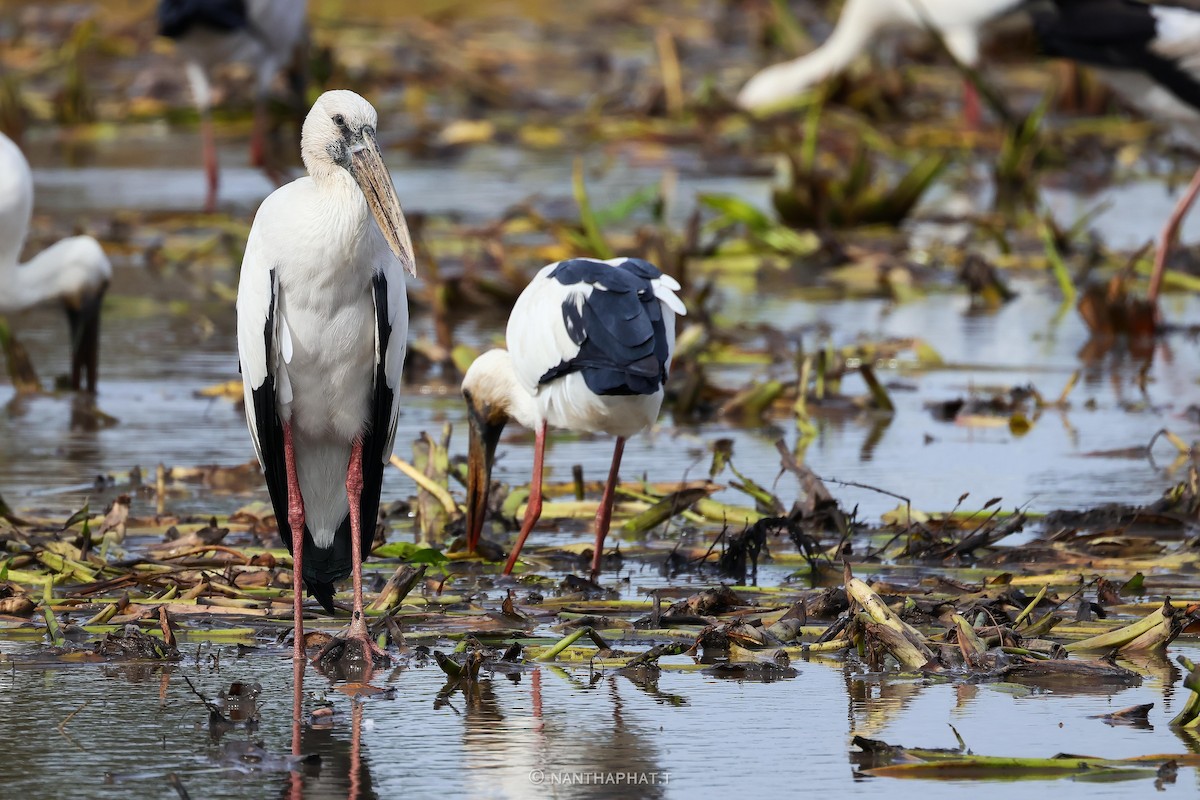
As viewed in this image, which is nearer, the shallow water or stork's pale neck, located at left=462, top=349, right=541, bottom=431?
the shallow water

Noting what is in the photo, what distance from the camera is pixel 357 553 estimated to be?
524cm

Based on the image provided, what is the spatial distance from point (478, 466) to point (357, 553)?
104 centimetres

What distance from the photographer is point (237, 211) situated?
527 inches

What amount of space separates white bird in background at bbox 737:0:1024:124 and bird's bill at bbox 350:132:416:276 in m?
10.3

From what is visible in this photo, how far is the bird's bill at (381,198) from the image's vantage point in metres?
4.95

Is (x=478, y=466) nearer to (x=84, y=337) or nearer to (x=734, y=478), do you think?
(x=734, y=478)

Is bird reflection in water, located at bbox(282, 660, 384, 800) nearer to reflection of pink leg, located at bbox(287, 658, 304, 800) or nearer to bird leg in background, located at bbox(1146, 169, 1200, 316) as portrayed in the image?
reflection of pink leg, located at bbox(287, 658, 304, 800)

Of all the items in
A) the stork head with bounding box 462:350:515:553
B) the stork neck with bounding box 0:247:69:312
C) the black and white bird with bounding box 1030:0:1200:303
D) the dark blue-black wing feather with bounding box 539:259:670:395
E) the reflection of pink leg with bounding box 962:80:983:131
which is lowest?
the stork head with bounding box 462:350:515:553

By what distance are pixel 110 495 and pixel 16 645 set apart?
1.84m

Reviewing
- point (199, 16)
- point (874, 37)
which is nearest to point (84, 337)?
point (199, 16)

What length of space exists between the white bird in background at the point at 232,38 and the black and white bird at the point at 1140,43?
5.59 m

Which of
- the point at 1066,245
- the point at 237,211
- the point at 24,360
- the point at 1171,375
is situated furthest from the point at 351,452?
the point at 237,211

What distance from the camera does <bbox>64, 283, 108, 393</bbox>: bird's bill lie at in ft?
28.6

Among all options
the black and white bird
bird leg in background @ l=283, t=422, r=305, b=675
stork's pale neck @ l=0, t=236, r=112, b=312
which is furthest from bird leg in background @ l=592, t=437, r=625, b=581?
the black and white bird
